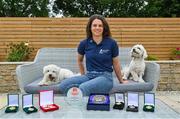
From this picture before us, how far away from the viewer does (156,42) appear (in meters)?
7.90

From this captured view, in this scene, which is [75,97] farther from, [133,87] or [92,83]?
Result: [133,87]

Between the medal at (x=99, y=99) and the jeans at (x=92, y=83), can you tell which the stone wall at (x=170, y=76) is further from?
the medal at (x=99, y=99)

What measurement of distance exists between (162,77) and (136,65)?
1692mm

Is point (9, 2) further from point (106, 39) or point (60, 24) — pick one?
point (106, 39)

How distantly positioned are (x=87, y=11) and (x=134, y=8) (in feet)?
7.92

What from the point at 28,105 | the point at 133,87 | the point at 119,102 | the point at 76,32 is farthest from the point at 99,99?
the point at 76,32

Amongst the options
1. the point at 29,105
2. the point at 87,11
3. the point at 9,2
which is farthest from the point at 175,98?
the point at 87,11

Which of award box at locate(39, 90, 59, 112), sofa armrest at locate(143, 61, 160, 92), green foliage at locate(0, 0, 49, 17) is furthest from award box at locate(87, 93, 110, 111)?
green foliage at locate(0, 0, 49, 17)

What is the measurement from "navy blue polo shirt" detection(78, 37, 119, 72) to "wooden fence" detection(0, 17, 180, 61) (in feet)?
11.6

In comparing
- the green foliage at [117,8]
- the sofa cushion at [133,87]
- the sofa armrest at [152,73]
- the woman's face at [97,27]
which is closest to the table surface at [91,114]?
the woman's face at [97,27]

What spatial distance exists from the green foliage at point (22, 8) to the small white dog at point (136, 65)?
35.4 ft

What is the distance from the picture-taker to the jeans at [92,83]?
3705mm

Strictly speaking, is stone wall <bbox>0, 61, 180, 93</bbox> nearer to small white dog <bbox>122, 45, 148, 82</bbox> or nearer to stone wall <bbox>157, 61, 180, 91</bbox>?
stone wall <bbox>157, 61, 180, 91</bbox>

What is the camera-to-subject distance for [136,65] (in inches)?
214
